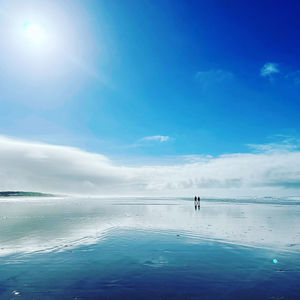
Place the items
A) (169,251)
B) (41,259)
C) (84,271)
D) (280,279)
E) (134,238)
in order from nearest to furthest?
1. (280,279)
2. (84,271)
3. (41,259)
4. (169,251)
5. (134,238)

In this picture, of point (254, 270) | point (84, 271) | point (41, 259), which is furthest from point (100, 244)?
point (254, 270)

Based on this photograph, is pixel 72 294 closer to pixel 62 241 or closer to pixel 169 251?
pixel 169 251

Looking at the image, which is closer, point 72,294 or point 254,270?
point 72,294

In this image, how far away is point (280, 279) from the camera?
10.2 meters

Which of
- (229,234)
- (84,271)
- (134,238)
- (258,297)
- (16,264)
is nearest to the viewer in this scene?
(258,297)

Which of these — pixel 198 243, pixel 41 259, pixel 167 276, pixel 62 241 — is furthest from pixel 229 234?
pixel 41 259

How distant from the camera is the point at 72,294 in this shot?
8.67 meters

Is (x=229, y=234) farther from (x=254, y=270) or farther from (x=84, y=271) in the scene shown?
(x=84, y=271)

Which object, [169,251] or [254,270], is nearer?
[254,270]

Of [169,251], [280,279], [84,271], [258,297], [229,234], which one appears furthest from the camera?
[229,234]

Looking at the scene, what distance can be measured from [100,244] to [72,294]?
8263 millimetres

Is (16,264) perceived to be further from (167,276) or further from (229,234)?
(229,234)

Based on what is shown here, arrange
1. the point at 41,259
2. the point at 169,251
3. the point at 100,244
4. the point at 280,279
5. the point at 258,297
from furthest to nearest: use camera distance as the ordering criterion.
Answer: the point at 100,244 → the point at 169,251 → the point at 41,259 → the point at 280,279 → the point at 258,297

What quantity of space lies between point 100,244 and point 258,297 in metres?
11.0
